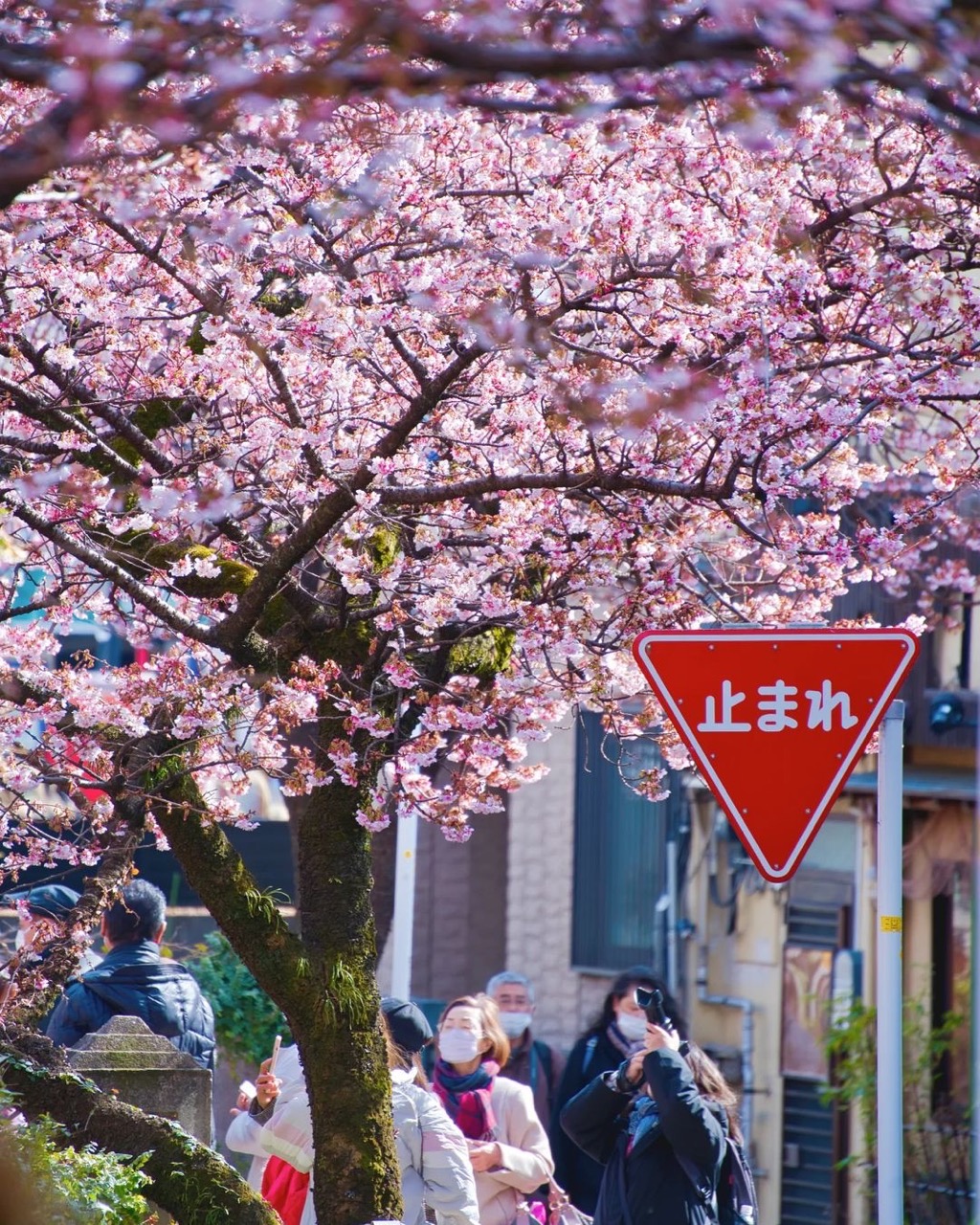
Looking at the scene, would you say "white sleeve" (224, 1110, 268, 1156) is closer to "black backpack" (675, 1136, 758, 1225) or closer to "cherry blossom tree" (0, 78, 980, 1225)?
"cherry blossom tree" (0, 78, 980, 1225)

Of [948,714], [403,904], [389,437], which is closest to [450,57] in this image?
[389,437]

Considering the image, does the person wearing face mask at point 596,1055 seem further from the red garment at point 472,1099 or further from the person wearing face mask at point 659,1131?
the person wearing face mask at point 659,1131

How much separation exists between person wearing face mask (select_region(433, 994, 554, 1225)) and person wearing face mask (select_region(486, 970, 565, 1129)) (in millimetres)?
1850

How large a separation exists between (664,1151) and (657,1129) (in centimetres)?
10

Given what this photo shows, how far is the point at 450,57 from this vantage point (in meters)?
2.46

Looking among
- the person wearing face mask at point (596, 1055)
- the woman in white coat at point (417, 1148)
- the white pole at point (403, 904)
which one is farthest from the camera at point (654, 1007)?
the white pole at point (403, 904)

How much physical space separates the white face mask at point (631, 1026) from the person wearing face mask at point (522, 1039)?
1173mm

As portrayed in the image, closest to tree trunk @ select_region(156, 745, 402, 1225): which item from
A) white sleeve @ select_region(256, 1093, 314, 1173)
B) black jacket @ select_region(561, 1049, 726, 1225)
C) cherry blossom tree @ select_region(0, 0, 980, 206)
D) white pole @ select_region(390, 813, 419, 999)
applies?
white sleeve @ select_region(256, 1093, 314, 1173)

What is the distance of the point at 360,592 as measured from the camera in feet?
17.7

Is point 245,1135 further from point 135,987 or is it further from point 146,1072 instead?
point 135,987

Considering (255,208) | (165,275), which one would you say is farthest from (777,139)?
(165,275)

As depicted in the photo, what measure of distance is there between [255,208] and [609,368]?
1348 millimetres

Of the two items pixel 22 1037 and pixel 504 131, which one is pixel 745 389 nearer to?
pixel 504 131

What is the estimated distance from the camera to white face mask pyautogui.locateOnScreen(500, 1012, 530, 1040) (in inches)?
347
